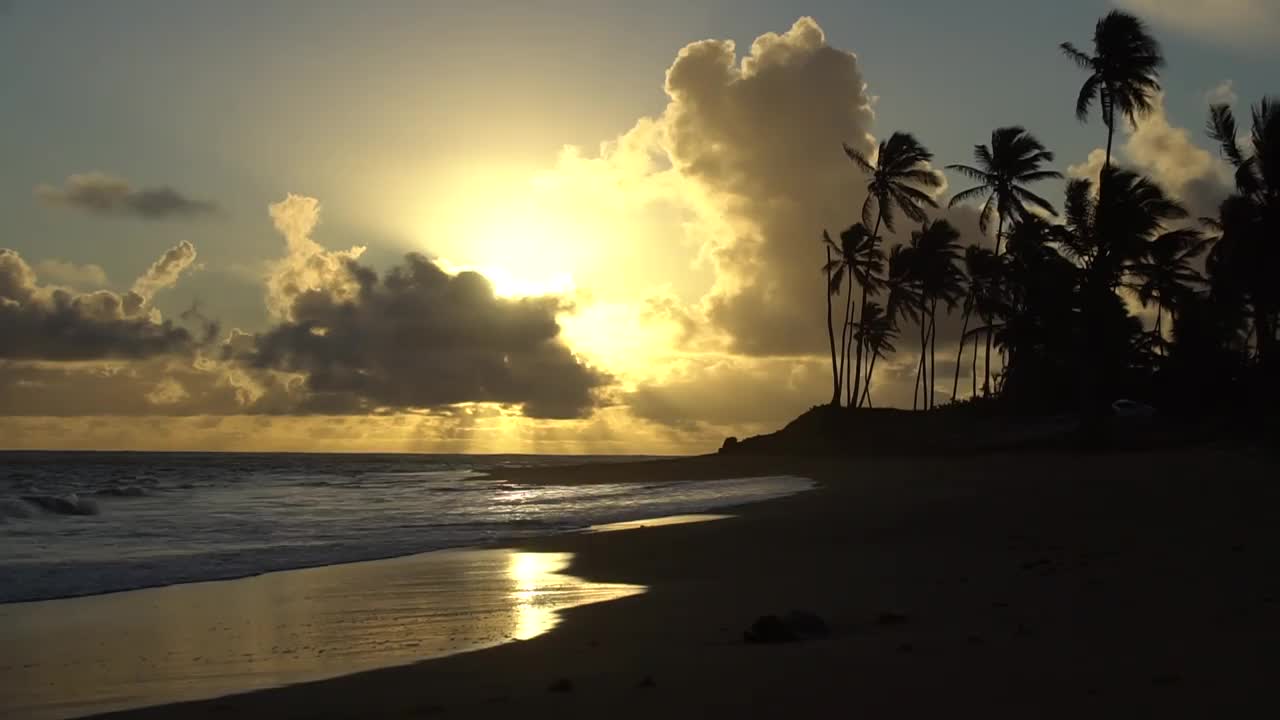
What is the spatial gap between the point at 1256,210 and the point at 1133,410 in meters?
11.2

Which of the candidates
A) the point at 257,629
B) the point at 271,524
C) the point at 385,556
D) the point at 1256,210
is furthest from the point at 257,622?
the point at 1256,210

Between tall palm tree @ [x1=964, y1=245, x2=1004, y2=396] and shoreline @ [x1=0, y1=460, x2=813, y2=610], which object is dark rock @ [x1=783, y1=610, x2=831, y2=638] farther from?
tall palm tree @ [x1=964, y1=245, x2=1004, y2=396]

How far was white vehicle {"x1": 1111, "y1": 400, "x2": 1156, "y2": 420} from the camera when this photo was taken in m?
41.8

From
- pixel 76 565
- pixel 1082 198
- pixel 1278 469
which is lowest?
pixel 76 565

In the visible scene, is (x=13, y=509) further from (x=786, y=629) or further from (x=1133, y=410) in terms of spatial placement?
(x=1133, y=410)

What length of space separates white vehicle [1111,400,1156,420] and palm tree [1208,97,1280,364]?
247 inches

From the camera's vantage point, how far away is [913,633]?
7.20 metres

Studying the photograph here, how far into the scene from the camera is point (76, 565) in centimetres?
1466

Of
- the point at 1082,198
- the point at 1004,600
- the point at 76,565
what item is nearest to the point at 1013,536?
the point at 1004,600

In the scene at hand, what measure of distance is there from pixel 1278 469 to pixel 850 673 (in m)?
19.1

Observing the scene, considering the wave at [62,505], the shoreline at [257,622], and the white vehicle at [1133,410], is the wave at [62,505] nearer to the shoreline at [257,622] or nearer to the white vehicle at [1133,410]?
the shoreline at [257,622]

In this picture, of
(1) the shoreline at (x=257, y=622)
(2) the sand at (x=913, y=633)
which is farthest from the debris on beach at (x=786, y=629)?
(1) the shoreline at (x=257, y=622)

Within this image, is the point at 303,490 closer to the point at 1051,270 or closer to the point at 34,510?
the point at 34,510

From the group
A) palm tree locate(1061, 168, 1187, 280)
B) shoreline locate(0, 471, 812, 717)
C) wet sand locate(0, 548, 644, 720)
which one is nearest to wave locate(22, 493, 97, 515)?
shoreline locate(0, 471, 812, 717)
